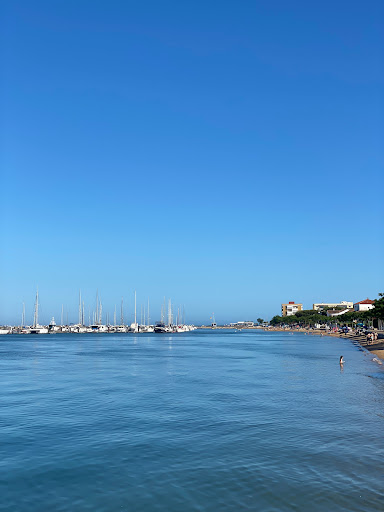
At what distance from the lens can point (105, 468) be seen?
61.5 feet

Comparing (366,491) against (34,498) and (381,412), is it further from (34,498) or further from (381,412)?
(381,412)

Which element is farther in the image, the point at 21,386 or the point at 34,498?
the point at 21,386

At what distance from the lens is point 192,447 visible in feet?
71.2

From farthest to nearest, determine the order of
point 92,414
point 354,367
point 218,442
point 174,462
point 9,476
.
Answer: point 354,367
point 92,414
point 218,442
point 174,462
point 9,476

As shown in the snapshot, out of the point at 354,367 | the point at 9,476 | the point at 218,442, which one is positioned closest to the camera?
the point at 9,476

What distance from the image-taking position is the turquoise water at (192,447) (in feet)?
50.8

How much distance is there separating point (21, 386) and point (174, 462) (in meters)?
28.8

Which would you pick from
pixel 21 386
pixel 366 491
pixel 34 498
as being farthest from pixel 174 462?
pixel 21 386

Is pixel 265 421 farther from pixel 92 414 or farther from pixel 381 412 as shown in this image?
pixel 92 414

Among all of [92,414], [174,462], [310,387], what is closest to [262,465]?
[174,462]

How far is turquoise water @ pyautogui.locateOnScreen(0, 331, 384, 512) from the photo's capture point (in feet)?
50.8

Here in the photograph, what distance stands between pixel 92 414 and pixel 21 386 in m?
17.2

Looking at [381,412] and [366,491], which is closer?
[366,491]

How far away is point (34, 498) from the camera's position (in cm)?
1555
